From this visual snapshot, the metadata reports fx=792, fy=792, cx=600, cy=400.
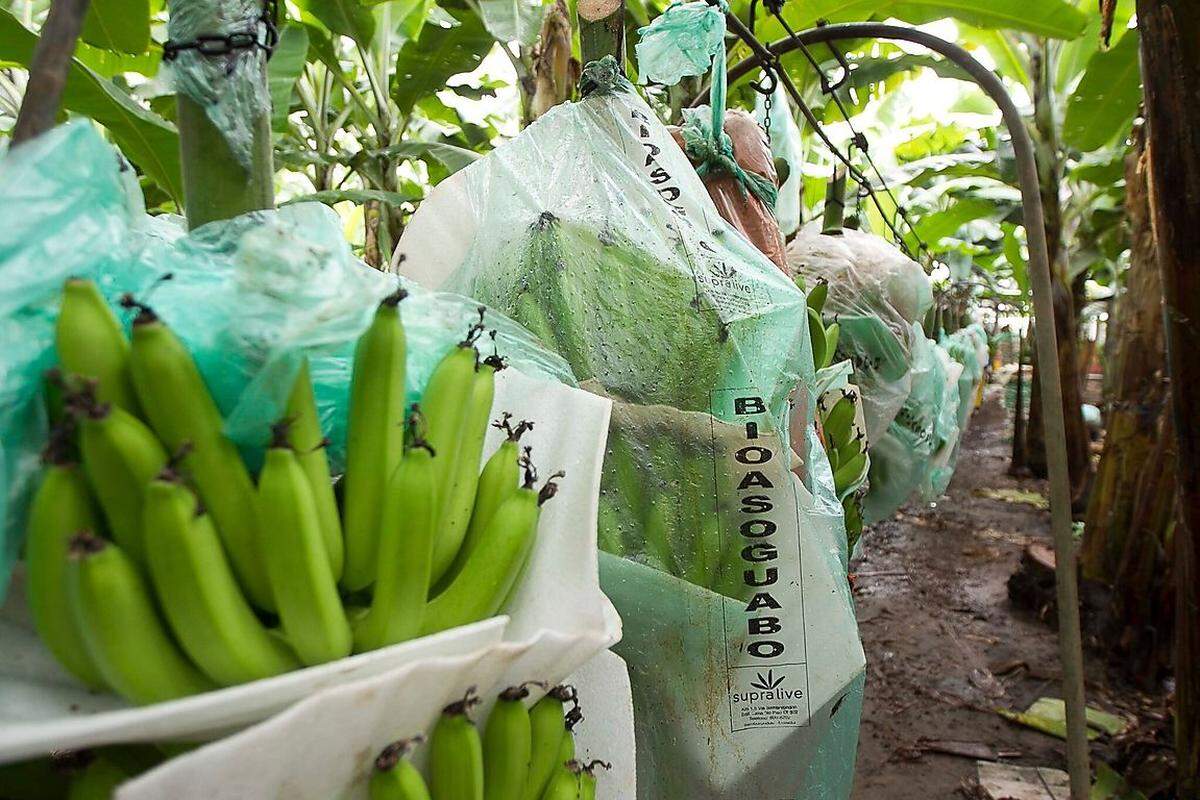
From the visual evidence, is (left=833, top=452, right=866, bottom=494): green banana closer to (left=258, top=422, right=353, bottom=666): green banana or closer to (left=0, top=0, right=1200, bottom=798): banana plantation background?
(left=0, top=0, right=1200, bottom=798): banana plantation background

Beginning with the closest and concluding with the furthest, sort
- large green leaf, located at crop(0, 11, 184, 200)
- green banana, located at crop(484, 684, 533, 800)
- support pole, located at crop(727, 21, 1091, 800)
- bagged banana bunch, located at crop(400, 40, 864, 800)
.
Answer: green banana, located at crop(484, 684, 533, 800)
bagged banana bunch, located at crop(400, 40, 864, 800)
large green leaf, located at crop(0, 11, 184, 200)
support pole, located at crop(727, 21, 1091, 800)

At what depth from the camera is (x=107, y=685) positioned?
49 centimetres

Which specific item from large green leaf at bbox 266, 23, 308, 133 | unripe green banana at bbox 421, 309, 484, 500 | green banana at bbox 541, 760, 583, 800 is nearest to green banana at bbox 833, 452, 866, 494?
green banana at bbox 541, 760, 583, 800

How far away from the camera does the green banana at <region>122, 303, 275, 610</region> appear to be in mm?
469

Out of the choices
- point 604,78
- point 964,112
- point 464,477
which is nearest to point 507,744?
point 464,477

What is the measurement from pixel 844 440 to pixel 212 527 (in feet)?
4.47

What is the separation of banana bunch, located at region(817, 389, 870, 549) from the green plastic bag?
3.79 feet

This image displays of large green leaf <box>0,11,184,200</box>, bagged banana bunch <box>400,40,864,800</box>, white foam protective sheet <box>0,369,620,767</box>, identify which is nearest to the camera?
white foam protective sheet <box>0,369,620,767</box>

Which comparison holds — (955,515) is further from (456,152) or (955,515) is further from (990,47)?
(456,152)

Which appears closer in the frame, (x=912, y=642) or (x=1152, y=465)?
(x=1152, y=465)

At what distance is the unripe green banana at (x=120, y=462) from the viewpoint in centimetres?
45

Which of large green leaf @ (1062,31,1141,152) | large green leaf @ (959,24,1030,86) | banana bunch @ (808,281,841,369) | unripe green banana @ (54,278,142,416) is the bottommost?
unripe green banana @ (54,278,142,416)

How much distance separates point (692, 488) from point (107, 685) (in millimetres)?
607

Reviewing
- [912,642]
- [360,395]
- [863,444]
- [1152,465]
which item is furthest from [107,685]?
[912,642]
